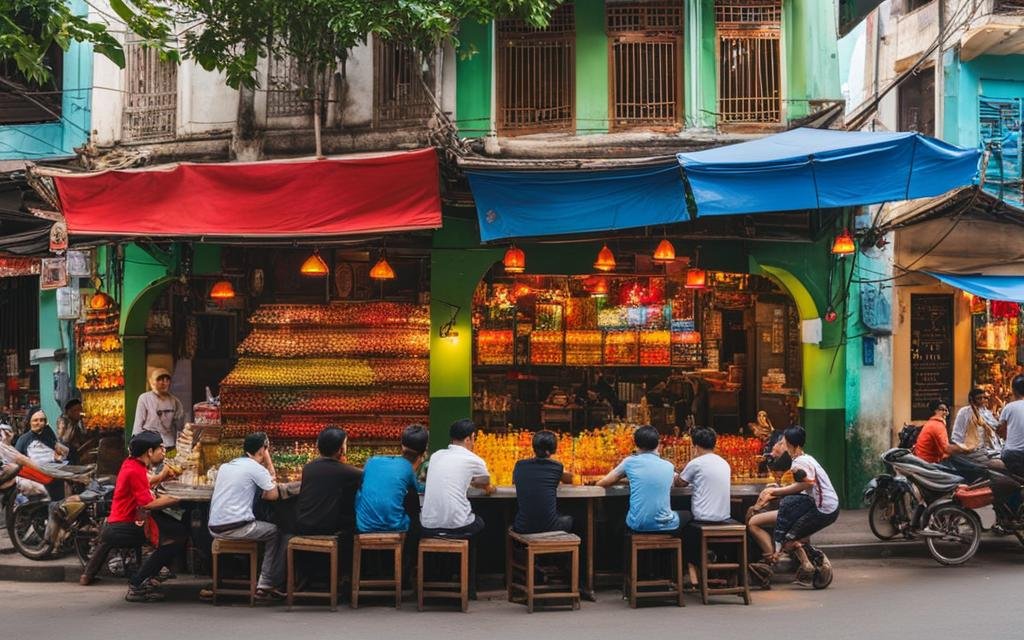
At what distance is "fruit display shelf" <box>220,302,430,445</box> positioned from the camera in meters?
13.5


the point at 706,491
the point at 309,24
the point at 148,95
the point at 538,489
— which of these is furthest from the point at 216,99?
the point at 706,491

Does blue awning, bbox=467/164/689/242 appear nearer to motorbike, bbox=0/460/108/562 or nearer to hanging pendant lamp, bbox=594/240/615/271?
hanging pendant lamp, bbox=594/240/615/271

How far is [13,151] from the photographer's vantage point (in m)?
14.9

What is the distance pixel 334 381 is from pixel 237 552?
15.6 ft

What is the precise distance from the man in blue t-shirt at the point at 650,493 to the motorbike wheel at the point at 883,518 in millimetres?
3638

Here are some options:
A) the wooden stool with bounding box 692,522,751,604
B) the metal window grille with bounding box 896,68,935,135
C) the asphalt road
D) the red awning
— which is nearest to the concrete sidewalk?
the asphalt road

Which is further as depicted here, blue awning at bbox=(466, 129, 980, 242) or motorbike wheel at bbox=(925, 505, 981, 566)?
motorbike wheel at bbox=(925, 505, 981, 566)

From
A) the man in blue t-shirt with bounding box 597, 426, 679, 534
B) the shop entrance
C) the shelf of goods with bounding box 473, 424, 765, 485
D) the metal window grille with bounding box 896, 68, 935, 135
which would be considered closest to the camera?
the man in blue t-shirt with bounding box 597, 426, 679, 534

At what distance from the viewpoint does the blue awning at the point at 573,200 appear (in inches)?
426

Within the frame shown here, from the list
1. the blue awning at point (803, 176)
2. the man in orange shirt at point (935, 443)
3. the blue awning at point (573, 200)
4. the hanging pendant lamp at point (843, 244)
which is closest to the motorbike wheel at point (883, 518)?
the man in orange shirt at point (935, 443)

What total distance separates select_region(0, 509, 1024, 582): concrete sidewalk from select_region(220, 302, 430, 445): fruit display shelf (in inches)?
127

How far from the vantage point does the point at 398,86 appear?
520 inches

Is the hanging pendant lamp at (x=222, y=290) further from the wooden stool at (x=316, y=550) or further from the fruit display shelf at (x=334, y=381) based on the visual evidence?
the wooden stool at (x=316, y=550)

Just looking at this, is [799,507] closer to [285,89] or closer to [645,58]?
[645,58]
